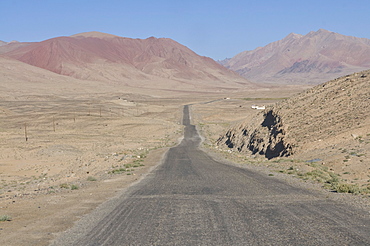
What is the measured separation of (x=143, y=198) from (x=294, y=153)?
51.8 feet

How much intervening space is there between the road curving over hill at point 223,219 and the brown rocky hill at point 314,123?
1092cm

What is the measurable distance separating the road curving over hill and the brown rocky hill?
10.9m

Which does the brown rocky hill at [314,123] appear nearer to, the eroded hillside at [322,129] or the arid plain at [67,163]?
the eroded hillside at [322,129]

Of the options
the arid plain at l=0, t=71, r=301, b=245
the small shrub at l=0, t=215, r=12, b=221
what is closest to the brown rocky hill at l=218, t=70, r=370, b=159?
the arid plain at l=0, t=71, r=301, b=245

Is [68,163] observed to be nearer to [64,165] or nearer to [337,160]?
[64,165]

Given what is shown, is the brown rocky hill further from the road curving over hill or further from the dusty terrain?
the road curving over hill

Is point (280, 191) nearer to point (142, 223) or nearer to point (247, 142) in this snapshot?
point (142, 223)

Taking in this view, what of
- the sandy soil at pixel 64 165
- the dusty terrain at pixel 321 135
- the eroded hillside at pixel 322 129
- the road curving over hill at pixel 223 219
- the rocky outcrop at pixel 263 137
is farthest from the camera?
the rocky outcrop at pixel 263 137

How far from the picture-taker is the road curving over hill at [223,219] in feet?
27.9

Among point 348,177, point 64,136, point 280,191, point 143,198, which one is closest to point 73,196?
point 143,198

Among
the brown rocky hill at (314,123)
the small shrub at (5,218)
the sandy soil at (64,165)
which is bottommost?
the sandy soil at (64,165)

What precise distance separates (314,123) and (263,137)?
217 inches

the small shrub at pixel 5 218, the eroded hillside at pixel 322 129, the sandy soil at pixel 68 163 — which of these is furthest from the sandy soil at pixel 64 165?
the eroded hillside at pixel 322 129

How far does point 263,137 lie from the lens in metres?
34.1
